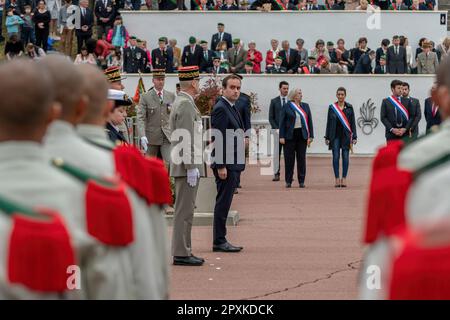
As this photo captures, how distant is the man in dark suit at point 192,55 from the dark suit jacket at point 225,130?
21654mm

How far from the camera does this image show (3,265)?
425cm

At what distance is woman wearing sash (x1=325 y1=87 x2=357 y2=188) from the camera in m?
23.9

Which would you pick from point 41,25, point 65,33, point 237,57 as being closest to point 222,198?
point 237,57

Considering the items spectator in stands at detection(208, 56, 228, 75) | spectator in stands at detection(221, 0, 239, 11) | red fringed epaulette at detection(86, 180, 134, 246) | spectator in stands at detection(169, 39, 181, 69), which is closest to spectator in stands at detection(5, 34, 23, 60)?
spectator in stands at detection(169, 39, 181, 69)

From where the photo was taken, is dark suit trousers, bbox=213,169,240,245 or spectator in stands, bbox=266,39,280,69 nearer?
dark suit trousers, bbox=213,169,240,245

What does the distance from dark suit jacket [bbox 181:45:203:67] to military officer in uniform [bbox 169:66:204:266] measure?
22746 mm

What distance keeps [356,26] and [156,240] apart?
33.9m

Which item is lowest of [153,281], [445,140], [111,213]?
[153,281]

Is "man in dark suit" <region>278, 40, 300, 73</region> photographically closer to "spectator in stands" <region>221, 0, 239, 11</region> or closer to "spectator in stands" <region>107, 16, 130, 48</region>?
"spectator in stands" <region>221, 0, 239, 11</region>

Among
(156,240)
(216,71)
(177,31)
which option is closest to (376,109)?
(216,71)

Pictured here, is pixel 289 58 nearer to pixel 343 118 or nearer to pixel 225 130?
pixel 343 118

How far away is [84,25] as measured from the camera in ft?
128

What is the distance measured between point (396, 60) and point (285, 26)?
15.5ft

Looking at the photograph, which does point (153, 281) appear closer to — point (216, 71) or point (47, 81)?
point (47, 81)
